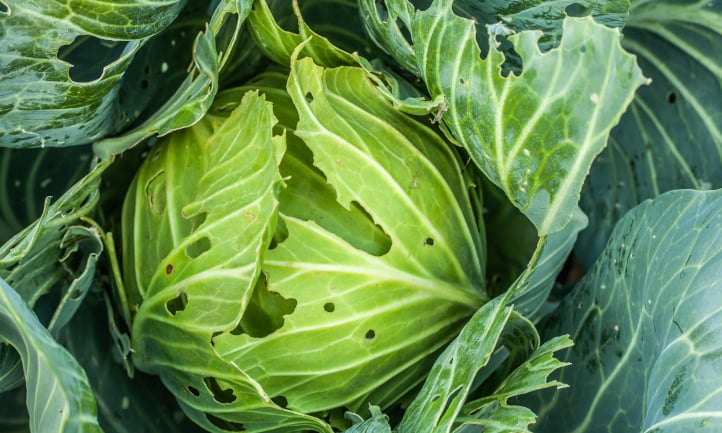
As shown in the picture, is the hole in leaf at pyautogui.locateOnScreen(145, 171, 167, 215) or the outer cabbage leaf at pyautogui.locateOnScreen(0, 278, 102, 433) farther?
the hole in leaf at pyautogui.locateOnScreen(145, 171, 167, 215)

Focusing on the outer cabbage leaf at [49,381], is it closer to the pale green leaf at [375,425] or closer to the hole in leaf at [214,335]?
the hole in leaf at [214,335]

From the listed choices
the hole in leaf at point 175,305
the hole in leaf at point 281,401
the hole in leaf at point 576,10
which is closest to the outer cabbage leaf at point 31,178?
the hole in leaf at point 175,305

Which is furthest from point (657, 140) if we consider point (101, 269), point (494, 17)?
point (101, 269)

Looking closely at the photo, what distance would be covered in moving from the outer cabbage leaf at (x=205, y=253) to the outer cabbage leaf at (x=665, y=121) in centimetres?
67

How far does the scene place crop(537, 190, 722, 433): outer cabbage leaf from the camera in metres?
0.87

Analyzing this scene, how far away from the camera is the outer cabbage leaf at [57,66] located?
912 millimetres

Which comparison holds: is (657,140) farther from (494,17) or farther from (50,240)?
(50,240)

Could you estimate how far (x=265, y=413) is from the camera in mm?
981

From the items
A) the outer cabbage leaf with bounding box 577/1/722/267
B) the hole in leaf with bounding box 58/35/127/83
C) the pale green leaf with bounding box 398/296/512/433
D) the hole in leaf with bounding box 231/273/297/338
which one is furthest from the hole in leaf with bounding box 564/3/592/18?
the hole in leaf with bounding box 58/35/127/83

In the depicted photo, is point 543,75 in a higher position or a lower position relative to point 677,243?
higher

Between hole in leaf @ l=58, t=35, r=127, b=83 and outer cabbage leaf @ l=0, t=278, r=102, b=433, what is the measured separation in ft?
1.46

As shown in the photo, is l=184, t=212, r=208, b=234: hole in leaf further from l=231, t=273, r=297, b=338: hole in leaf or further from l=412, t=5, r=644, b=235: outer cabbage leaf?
l=412, t=5, r=644, b=235: outer cabbage leaf

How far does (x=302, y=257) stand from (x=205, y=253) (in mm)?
117

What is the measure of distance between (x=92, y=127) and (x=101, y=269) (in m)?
0.24
